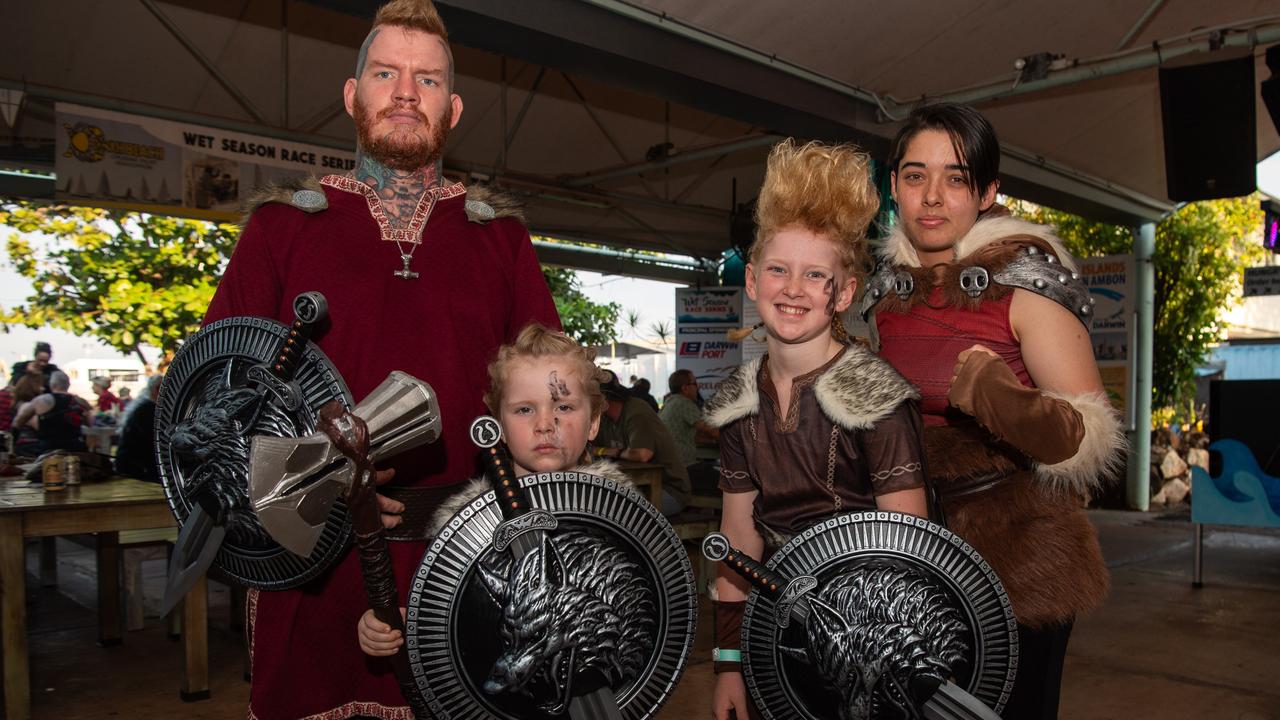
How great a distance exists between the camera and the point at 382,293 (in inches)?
70.0

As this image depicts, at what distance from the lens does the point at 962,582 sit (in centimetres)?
140

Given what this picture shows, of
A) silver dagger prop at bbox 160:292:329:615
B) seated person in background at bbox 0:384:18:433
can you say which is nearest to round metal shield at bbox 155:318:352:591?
silver dagger prop at bbox 160:292:329:615

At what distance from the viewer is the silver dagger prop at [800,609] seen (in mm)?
1335

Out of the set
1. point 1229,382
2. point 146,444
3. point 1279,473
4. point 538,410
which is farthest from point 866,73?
point 538,410

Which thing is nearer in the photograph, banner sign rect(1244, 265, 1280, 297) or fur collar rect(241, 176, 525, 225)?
fur collar rect(241, 176, 525, 225)

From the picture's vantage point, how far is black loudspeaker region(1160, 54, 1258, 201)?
6.23 m

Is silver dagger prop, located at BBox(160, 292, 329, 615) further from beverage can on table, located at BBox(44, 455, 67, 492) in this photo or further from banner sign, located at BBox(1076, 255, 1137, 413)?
banner sign, located at BBox(1076, 255, 1137, 413)

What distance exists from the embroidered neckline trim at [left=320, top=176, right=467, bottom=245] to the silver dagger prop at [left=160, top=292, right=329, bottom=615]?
0.43 metres

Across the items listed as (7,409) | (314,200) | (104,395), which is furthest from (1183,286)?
(104,395)

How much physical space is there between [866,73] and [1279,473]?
3.78 metres

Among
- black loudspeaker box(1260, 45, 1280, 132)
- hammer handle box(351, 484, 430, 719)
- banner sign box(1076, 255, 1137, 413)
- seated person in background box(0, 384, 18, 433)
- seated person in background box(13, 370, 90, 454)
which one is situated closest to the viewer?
hammer handle box(351, 484, 430, 719)

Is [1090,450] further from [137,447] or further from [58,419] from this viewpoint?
[58,419]

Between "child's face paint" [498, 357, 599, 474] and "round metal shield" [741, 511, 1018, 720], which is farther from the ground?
"child's face paint" [498, 357, 599, 474]

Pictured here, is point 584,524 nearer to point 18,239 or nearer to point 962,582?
point 962,582
